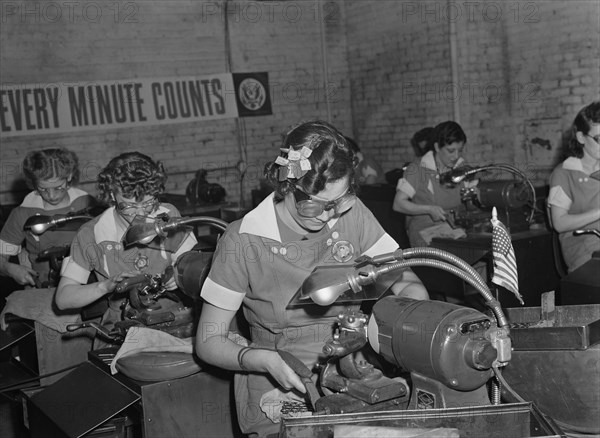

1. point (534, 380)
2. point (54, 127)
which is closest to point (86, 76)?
point (54, 127)

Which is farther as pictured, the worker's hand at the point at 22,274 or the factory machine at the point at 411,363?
the worker's hand at the point at 22,274

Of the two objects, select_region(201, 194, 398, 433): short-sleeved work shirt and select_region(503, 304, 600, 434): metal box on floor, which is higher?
select_region(201, 194, 398, 433): short-sleeved work shirt

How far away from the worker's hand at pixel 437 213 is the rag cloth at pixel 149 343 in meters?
2.26

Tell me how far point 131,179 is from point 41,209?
1163 millimetres

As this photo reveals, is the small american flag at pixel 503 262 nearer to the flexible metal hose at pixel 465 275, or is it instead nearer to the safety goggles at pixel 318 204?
the flexible metal hose at pixel 465 275

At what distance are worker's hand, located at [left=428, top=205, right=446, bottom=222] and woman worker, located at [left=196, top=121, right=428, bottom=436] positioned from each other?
2.18m

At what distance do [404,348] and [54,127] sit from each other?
5.45 metres

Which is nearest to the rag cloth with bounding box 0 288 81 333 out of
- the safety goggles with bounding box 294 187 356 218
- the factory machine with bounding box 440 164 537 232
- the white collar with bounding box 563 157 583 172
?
the safety goggles with bounding box 294 187 356 218

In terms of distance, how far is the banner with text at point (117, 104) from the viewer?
620 centimetres

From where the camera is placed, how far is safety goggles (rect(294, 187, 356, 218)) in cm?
184

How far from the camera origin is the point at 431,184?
14.6ft

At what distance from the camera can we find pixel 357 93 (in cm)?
757

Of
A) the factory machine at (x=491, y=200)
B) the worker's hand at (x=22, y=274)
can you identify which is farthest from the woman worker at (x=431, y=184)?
the worker's hand at (x=22, y=274)

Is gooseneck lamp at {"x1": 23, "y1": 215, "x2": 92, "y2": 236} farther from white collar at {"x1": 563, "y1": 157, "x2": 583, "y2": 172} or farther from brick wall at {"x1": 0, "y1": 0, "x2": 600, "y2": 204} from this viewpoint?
brick wall at {"x1": 0, "y1": 0, "x2": 600, "y2": 204}
